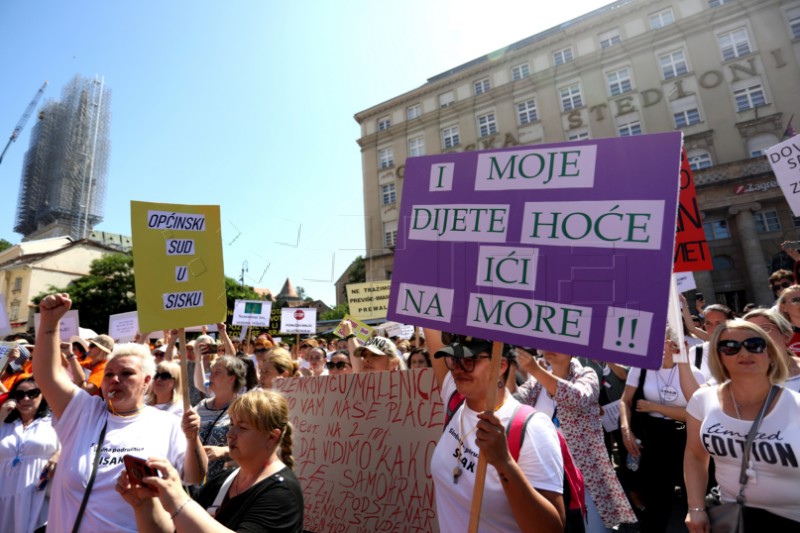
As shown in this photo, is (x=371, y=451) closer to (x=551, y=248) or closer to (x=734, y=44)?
(x=551, y=248)

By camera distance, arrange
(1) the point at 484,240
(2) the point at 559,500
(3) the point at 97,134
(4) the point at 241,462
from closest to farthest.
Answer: (2) the point at 559,500
(1) the point at 484,240
(4) the point at 241,462
(3) the point at 97,134

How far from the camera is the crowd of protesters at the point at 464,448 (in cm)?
179

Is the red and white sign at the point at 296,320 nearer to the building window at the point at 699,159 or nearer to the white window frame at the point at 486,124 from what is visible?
the building window at the point at 699,159

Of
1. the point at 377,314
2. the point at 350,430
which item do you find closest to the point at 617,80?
the point at 377,314

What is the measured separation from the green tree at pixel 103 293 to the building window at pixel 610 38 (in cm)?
4335

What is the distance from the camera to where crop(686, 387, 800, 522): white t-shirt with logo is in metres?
2.09

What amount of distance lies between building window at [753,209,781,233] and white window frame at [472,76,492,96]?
21.1 m

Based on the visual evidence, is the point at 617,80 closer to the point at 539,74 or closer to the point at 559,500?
the point at 539,74

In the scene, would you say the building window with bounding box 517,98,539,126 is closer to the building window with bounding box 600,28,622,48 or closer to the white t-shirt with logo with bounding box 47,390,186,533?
the building window with bounding box 600,28,622,48

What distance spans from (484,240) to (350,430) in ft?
8.34

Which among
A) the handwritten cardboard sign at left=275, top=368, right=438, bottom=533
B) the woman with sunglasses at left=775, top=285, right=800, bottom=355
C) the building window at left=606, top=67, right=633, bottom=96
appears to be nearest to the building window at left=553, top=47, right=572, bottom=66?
the building window at left=606, top=67, right=633, bottom=96

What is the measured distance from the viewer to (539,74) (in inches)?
1347

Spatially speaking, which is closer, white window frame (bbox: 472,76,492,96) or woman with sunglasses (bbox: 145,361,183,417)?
woman with sunglasses (bbox: 145,361,183,417)

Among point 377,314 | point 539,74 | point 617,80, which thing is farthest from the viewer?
point 539,74
